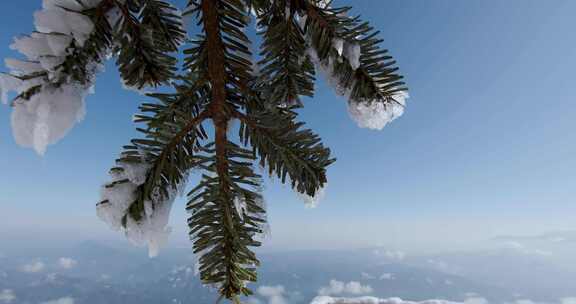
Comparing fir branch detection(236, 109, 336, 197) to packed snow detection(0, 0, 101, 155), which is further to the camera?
fir branch detection(236, 109, 336, 197)

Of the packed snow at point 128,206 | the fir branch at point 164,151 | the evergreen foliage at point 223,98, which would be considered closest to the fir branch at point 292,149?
the evergreen foliage at point 223,98

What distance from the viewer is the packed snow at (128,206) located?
50 cm

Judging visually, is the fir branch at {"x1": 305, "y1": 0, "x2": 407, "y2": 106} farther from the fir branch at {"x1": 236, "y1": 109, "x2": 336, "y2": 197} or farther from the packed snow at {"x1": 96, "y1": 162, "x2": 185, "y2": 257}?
the packed snow at {"x1": 96, "y1": 162, "x2": 185, "y2": 257}

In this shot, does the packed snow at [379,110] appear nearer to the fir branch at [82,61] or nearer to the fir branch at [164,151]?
the fir branch at [164,151]

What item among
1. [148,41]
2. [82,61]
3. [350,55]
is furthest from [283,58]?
[82,61]

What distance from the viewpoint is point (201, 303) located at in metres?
120

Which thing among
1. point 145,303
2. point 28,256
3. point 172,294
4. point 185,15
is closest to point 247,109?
point 185,15

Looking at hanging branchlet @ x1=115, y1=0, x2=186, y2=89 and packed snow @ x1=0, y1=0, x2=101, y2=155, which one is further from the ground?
hanging branchlet @ x1=115, y1=0, x2=186, y2=89

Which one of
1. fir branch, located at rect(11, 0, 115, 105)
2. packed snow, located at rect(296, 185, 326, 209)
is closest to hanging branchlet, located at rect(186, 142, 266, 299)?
packed snow, located at rect(296, 185, 326, 209)

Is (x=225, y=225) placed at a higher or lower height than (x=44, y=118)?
lower

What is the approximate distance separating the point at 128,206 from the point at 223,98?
0.26 m

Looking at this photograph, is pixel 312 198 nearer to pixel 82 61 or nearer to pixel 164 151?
pixel 164 151

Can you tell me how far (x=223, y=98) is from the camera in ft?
1.93

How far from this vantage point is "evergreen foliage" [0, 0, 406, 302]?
529mm
